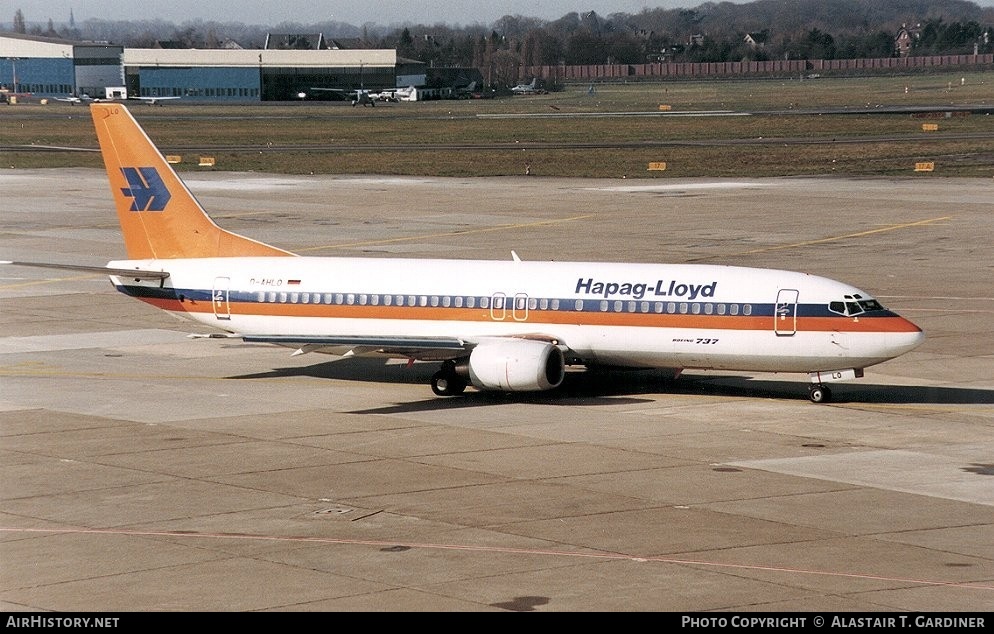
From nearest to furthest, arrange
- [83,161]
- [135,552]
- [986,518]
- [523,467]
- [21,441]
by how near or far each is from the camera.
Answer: [135,552]
[986,518]
[523,467]
[21,441]
[83,161]

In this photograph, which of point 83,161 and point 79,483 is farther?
point 83,161

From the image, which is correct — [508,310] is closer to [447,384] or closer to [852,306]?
[447,384]

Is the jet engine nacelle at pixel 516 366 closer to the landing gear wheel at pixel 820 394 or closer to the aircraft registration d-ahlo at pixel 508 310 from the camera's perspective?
the aircraft registration d-ahlo at pixel 508 310

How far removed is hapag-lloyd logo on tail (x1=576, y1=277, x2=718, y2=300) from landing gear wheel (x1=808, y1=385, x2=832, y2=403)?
13.6 feet

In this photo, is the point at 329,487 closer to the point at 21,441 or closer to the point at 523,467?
the point at 523,467

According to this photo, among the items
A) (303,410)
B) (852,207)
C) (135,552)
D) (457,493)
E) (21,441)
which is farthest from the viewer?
(852,207)

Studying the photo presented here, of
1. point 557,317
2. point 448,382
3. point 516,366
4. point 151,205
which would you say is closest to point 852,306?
point 557,317

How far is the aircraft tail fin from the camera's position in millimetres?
50469

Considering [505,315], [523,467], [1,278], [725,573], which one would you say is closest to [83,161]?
[1,278]

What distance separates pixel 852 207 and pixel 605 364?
58279mm

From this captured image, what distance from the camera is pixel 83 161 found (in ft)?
470

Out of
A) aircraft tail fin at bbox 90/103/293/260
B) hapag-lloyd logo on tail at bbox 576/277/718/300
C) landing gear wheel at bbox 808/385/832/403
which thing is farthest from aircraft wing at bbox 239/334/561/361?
landing gear wheel at bbox 808/385/832/403

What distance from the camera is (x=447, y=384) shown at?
45531 millimetres

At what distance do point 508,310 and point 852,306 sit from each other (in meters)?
10.2
